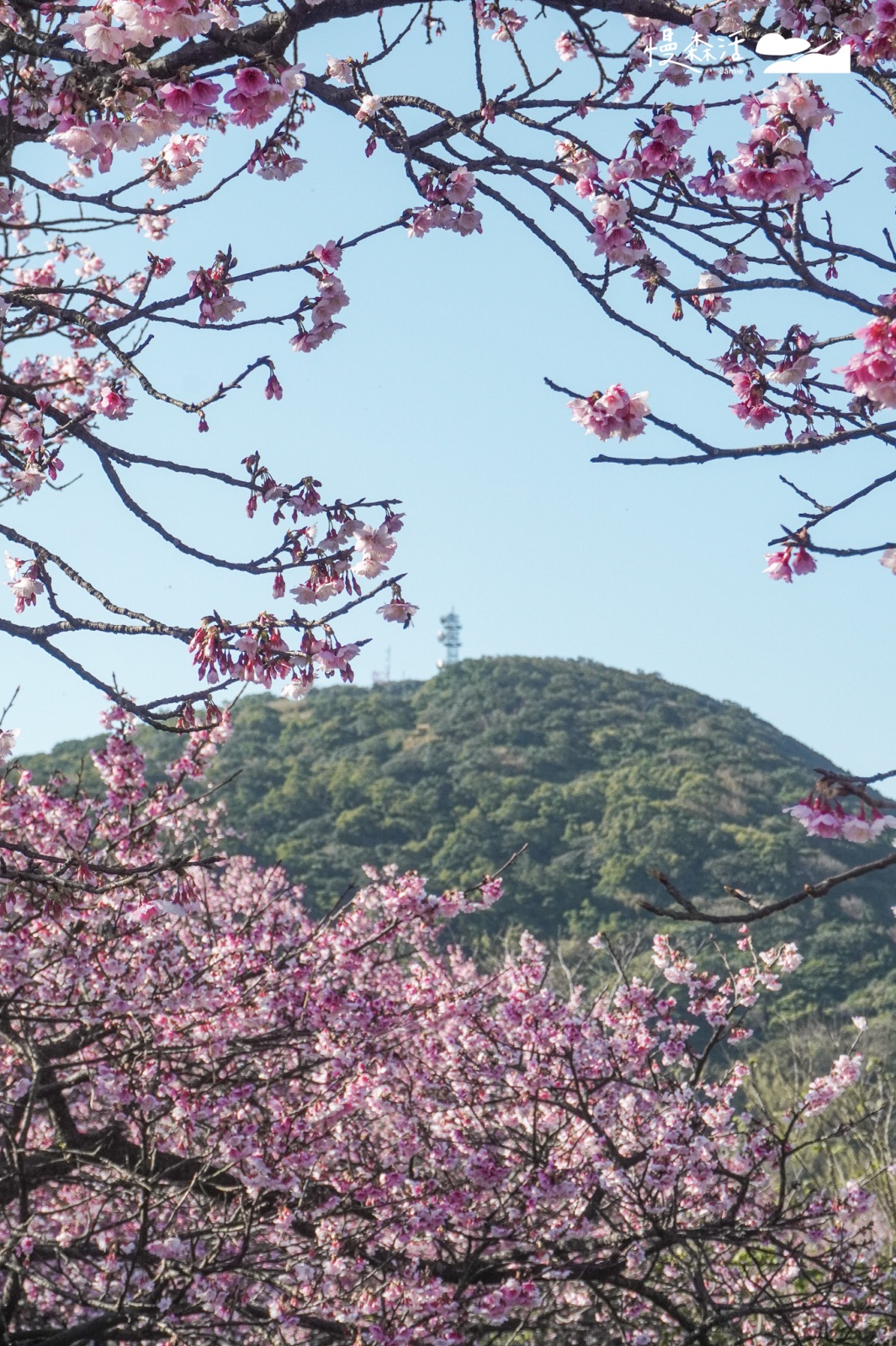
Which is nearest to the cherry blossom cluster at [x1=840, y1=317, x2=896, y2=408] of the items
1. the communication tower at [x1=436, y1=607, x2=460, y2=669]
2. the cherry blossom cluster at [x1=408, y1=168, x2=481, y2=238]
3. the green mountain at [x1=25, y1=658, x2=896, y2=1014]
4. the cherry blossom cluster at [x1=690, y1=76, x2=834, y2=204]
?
the cherry blossom cluster at [x1=690, y1=76, x2=834, y2=204]

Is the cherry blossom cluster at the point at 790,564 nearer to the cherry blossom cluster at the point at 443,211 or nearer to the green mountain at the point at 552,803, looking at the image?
the cherry blossom cluster at the point at 443,211

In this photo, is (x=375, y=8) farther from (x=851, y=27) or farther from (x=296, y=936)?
(x=296, y=936)

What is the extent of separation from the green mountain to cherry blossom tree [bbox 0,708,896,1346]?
19.7 meters

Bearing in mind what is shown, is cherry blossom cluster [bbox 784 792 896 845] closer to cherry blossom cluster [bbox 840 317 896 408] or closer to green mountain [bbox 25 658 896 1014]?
cherry blossom cluster [bbox 840 317 896 408]

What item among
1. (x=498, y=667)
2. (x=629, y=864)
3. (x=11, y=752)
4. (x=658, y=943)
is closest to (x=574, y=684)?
(x=498, y=667)

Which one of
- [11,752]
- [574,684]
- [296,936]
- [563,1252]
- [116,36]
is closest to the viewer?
[116,36]

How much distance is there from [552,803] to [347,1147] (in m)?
30.5

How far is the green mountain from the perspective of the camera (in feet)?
101

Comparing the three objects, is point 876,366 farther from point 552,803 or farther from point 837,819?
point 552,803

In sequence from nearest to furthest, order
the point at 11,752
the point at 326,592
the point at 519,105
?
1. the point at 519,105
2. the point at 326,592
3. the point at 11,752

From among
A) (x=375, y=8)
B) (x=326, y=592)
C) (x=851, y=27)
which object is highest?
(x=375, y=8)

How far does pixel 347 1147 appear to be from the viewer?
6.18m

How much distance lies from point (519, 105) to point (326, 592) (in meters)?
1.24

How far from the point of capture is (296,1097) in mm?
6383
